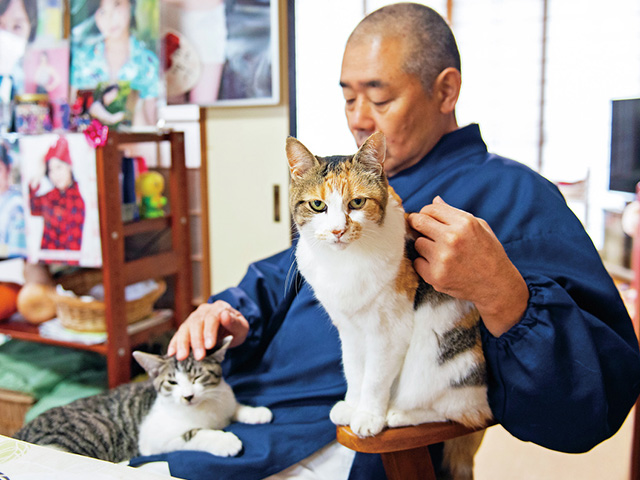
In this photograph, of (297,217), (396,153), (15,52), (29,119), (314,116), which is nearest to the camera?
(297,217)

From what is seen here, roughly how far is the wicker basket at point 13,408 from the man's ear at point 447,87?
1.97 m

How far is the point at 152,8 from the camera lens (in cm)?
229

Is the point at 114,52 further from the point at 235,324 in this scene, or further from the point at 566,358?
the point at 566,358

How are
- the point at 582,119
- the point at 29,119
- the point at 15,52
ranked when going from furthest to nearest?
the point at 582,119
the point at 15,52
the point at 29,119

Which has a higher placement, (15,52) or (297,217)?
(15,52)

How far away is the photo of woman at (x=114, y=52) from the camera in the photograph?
7.62ft

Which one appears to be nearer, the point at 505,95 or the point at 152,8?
the point at 152,8

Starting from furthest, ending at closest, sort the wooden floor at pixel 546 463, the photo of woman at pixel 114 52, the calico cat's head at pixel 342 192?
the photo of woman at pixel 114 52
the wooden floor at pixel 546 463
the calico cat's head at pixel 342 192

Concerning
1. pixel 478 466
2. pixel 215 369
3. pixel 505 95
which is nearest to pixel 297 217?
pixel 215 369

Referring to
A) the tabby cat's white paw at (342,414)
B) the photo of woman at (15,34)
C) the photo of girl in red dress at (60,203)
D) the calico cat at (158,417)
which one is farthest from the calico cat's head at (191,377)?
the photo of woman at (15,34)

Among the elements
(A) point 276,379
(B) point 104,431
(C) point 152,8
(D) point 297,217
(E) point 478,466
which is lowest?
(E) point 478,466

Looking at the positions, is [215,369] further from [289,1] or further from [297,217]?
[289,1]

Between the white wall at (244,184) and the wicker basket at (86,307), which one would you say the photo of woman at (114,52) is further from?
the wicker basket at (86,307)

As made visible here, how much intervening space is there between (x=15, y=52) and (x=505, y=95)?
367cm
